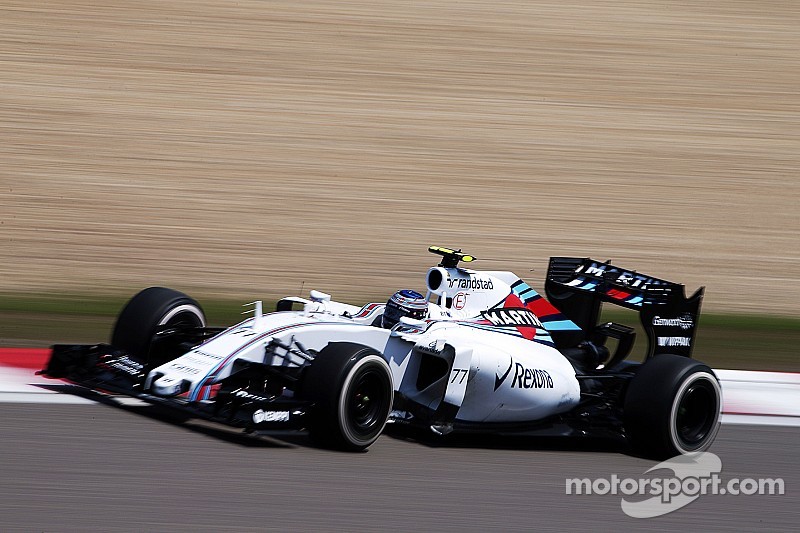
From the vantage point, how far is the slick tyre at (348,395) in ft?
19.8

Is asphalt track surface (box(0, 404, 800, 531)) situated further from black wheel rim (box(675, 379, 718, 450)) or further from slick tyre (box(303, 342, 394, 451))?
black wheel rim (box(675, 379, 718, 450))

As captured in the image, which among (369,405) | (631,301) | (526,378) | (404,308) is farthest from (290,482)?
(631,301)

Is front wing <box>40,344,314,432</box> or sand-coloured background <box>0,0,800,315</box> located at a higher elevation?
sand-coloured background <box>0,0,800,315</box>

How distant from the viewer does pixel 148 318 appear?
7.28 metres

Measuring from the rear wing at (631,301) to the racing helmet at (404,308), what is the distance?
1298 millimetres

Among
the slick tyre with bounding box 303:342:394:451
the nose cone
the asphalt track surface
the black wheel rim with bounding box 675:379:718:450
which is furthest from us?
the black wheel rim with bounding box 675:379:718:450

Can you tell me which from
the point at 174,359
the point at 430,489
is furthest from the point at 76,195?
the point at 430,489

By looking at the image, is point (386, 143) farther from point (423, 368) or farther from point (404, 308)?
point (423, 368)

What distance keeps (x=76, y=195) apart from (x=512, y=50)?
359 inches

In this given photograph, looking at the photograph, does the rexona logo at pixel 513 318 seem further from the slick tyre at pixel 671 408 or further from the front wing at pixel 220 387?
the front wing at pixel 220 387

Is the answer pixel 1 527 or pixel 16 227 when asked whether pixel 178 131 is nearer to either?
pixel 16 227

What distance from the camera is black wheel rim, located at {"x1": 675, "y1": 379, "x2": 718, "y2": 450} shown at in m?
7.18

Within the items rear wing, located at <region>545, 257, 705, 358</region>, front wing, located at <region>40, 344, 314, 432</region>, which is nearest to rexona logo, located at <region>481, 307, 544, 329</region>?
rear wing, located at <region>545, 257, 705, 358</region>

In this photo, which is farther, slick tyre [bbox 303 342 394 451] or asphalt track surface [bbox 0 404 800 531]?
slick tyre [bbox 303 342 394 451]
